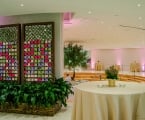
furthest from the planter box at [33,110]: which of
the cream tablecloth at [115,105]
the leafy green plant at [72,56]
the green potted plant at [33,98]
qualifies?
the leafy green plant at [72,56]

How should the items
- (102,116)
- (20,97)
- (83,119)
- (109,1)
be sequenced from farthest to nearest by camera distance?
(20,97) → (109,1) → (83,119) → (102,116)

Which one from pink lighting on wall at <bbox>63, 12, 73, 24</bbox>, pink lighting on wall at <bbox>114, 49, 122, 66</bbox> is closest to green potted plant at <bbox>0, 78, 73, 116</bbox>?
pink lighting on wall at <bbox>63, 12, 73, 24</bbox>

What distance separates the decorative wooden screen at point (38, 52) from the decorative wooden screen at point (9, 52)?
0.74 feet

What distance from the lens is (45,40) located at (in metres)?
5.79

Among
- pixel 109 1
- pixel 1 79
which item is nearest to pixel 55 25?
pixel 109 1

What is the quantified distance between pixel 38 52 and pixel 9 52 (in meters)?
0.89

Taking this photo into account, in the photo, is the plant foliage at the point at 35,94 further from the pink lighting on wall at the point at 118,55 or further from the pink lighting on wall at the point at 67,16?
the pink lighting on wall at the point at 118,55

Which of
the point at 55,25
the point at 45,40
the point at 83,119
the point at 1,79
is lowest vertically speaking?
the point at 83,119

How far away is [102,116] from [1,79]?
3.91m

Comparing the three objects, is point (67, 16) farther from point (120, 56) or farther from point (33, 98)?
point (120, 56)

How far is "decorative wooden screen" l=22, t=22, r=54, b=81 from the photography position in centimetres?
577

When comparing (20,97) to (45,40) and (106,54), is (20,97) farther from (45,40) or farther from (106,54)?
(106,54)

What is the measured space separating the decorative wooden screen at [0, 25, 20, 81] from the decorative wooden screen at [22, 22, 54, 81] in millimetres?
226

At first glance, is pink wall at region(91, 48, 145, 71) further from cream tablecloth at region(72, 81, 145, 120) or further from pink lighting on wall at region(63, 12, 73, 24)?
cream tablecloth at region(72, 81, 145, 120)
